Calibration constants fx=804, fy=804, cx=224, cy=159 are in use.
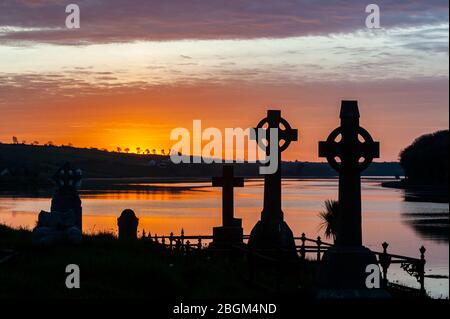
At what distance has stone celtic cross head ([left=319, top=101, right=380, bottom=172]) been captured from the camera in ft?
56.4

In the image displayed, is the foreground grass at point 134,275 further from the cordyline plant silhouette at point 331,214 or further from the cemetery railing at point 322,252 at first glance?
the cordyline plant silhouette at point 331,214

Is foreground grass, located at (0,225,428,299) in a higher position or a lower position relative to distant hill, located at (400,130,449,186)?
lower

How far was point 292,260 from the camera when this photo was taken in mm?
21203

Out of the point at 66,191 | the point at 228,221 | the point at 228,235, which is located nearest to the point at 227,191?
the point at 228,221

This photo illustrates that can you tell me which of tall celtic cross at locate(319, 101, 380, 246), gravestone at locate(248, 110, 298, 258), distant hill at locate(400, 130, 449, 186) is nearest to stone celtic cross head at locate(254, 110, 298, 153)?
gravestone at locate(248, 110, 298, 258)

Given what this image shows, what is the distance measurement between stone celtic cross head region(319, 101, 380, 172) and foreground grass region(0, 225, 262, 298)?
3537 millimetres

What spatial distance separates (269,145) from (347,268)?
818 cm

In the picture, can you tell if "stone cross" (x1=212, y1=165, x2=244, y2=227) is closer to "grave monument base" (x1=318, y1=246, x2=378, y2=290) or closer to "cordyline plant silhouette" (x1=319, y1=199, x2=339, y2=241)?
"cordyline plant silhouette" (x1=319, y1=199, x2=339, y2=241)

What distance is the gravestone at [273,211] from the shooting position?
2333 cm

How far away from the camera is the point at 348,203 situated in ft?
55.7

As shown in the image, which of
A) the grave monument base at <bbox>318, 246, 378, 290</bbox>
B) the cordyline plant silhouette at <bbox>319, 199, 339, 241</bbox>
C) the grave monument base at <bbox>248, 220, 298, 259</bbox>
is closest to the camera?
the grave monument base at <bbox>318, 246, 378, 290</bbox>

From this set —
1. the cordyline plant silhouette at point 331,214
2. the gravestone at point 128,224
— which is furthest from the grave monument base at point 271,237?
the cordyline plant silhouette at point 331,214
